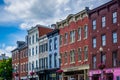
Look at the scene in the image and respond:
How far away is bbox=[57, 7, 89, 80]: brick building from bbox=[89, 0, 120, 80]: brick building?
2234 millimetres

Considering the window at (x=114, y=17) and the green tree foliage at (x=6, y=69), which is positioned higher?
the window at (x=114, y=17)

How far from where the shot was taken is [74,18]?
56531mm

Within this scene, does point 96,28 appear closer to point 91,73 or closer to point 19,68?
point 91,73

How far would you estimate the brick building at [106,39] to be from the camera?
4344cm

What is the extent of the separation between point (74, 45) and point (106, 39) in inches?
441

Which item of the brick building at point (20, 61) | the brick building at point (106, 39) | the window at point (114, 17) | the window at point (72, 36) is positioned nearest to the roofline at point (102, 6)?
the brick building at point (106, 39)

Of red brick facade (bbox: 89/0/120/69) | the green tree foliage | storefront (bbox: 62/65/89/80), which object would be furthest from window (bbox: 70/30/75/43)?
the green tree foliage

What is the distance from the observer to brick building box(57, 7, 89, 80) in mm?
52562

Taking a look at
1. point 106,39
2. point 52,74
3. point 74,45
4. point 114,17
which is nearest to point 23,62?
point 52,74

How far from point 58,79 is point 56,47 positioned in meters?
6.41

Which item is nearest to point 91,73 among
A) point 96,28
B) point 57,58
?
point 96,28

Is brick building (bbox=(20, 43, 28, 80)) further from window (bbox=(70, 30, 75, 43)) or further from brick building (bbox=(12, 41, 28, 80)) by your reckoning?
window (bbox=(70, 30, 75, 43))

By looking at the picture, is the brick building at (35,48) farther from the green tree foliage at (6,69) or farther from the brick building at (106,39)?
the brick building at (106,39)

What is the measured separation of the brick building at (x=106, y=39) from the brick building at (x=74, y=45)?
223 centimetres
